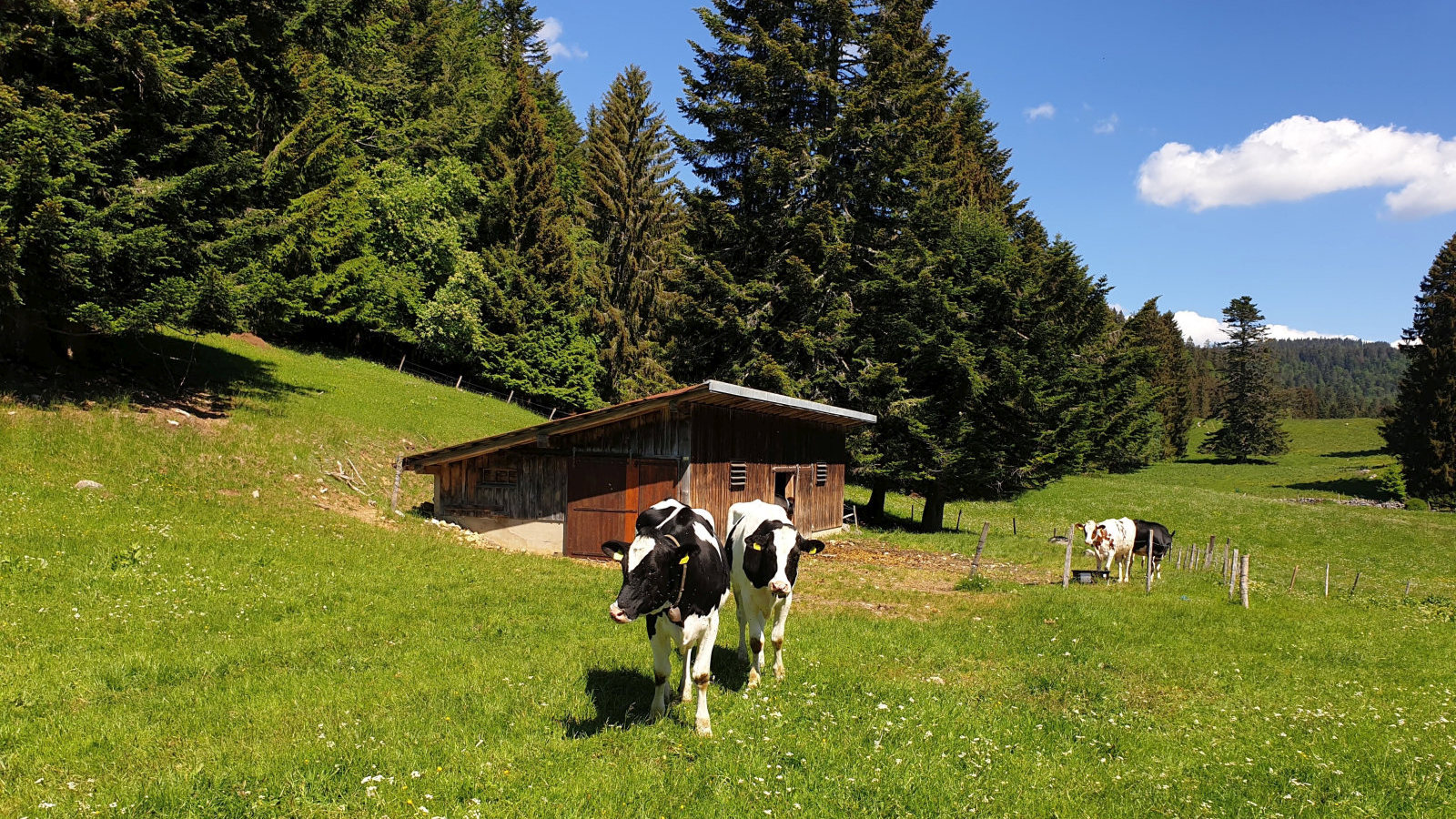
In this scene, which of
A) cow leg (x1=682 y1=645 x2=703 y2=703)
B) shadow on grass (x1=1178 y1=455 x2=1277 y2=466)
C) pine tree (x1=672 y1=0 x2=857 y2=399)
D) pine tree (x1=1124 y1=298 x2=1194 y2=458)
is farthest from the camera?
pine tree (x1=1124 y1=298 x2=1194 y2=458)

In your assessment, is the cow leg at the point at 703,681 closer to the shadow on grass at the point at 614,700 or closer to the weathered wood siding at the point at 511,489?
the shadow on grass at the point at 614,700

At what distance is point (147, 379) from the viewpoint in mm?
21922

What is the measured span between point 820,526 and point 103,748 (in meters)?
22.4

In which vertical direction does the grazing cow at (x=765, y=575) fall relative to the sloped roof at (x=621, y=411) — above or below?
below

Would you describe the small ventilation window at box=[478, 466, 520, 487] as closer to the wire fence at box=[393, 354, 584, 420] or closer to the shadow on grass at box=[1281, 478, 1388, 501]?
the wire fence at box=[393, 354, 584, 420]

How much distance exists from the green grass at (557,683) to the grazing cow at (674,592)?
1.86 ft

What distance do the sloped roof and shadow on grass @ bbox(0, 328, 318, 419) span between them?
752 centimetres

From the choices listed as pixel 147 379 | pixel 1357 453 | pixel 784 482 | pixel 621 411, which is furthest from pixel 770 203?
pixel 1357 453

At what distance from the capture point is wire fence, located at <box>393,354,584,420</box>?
141 feet

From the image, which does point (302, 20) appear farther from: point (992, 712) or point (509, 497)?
point (992, 712)

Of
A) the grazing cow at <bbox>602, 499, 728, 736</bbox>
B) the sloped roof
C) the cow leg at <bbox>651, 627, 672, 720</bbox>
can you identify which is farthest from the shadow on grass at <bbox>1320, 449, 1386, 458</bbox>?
the cow leg at <bbox>651, 627, 672, 720</bbox>

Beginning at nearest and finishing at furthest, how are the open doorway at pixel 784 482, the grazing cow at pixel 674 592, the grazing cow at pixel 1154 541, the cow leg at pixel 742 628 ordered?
the grazing cow at pixel 674 592, the cow leg at pixel 742 628, the grazing cow at pixel 1154 541, the open doorway at pixel 784 482

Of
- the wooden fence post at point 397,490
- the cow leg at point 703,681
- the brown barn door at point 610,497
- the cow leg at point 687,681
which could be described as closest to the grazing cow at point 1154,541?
the brown barn door at point 610,497

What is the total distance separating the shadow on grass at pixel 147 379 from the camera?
18.7m
